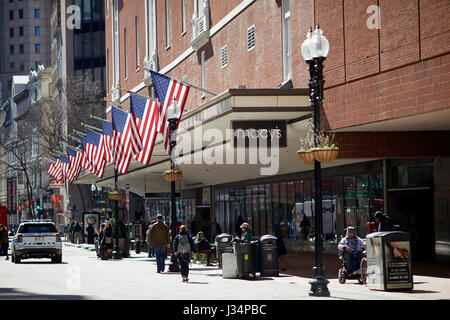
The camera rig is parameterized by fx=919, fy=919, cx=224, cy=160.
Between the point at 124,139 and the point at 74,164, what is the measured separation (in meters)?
15.0

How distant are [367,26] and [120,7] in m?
42.0

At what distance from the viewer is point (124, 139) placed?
36.3 metres

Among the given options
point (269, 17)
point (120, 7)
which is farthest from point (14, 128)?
point (269, 17)

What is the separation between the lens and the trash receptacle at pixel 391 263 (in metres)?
20.1

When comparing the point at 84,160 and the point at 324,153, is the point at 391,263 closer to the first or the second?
the point at 324,153

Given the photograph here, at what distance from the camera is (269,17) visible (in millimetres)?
34812

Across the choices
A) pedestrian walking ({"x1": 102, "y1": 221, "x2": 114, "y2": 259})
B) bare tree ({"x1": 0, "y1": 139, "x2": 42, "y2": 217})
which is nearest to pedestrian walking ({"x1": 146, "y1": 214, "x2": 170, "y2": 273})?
pedestrian walking ({"x1": 102, "y1": 221, "x2": 114, "y2": 259})

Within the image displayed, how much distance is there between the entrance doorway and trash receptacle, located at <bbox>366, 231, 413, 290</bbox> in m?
9.86

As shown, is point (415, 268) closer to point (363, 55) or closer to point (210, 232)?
point (363, 55)

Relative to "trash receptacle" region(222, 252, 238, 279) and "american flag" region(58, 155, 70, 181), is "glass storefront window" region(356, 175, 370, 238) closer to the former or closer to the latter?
"trash receptacle" region(222, 252, 238, 279)

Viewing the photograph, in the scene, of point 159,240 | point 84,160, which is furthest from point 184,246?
point 84,160

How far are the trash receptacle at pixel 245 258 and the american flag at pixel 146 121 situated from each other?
652 centimetres

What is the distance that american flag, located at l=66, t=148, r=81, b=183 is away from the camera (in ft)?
163

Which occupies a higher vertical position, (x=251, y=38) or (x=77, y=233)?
(x=251, y=38)
